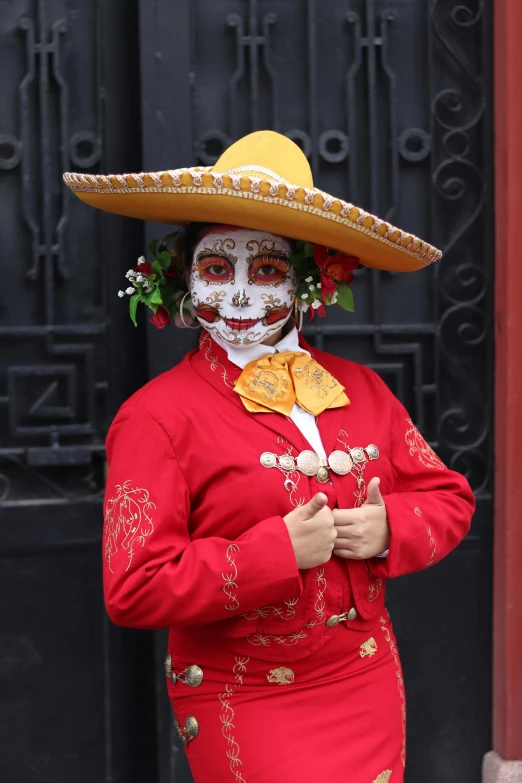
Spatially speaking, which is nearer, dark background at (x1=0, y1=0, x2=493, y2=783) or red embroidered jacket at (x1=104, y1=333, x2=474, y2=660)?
red embroidered jacket at (x1=104, y1=333, x2=474, y2=660)

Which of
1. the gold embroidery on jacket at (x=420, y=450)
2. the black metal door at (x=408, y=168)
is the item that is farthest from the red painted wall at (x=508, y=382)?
the gold embroidery on jacket at (x=420, y=450)

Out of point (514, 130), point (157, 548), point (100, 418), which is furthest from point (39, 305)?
point (514, 130)

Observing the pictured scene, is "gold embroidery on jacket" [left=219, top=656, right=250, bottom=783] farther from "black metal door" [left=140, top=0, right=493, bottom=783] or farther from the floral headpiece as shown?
"black metal door" [left=140, top=0, right=493, bottom=783]

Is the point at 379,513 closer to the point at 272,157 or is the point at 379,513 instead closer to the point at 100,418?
the point at 272,157

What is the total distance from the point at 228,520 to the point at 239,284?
525mm

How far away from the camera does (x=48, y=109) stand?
121 inches

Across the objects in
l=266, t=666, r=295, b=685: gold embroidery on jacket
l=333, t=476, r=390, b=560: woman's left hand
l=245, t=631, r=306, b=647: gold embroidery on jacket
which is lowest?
l=266, t=666, r=295, b=685: gold embroidery on jacket

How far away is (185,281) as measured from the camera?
7.76 ft

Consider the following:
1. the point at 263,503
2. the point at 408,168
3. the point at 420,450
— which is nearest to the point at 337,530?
the point at 263,503

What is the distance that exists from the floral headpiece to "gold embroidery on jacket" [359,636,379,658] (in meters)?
0.79

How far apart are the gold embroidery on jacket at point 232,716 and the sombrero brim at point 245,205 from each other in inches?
38.1

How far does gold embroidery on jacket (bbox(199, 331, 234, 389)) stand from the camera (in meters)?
2.20

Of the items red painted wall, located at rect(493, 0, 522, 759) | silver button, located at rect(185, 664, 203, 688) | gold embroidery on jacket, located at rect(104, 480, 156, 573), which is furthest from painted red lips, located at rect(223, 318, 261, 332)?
red painted wall, located at rect(493, 0, 522, 759)

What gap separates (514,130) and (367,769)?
2.09 meters
